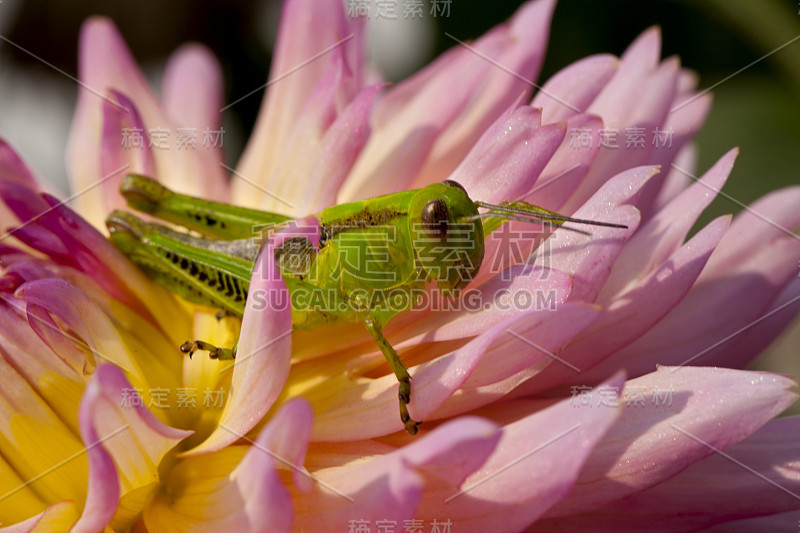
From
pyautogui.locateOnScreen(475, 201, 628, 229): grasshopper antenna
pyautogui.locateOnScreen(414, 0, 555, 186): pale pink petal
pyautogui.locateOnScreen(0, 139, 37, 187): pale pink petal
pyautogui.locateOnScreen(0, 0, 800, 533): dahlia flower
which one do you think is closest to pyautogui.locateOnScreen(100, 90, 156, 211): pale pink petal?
pyautogui.locateOnScreen(0, 0, 800, 533): dahlia flower

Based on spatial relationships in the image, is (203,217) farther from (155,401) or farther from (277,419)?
(277,419)

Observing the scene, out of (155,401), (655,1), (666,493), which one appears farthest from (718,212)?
(155,401)

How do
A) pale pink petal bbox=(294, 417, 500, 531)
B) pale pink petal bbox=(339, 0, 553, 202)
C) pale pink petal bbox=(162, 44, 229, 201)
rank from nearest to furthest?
1. pale pink petal bbox=(294, 417, 500, 531)
2. pale pink petal bbox=(339, 0, 553, 202)
3. pale pink petal bbox=(162, 44, 229, 201)

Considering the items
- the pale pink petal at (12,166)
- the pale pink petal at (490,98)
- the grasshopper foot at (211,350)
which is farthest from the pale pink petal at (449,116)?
the pale pink petal at (12,166)

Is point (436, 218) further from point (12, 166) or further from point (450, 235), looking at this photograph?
point (12, 166)

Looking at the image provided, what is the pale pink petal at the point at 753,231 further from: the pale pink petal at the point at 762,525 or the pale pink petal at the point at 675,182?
the pale pink petal at the point at 762,525

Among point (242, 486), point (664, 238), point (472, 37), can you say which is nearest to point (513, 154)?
point (664, 238)

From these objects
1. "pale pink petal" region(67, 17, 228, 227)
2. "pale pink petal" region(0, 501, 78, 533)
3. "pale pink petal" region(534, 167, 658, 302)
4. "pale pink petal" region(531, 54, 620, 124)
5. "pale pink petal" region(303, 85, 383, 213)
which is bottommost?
"pale pink petal" region(0, 501, 78, 533)

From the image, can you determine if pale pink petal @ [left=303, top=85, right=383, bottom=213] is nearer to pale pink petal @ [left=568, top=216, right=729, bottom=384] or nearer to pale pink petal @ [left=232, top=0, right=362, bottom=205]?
pale pink petal @ [left=232, top=0, right=362, bottom=205]
